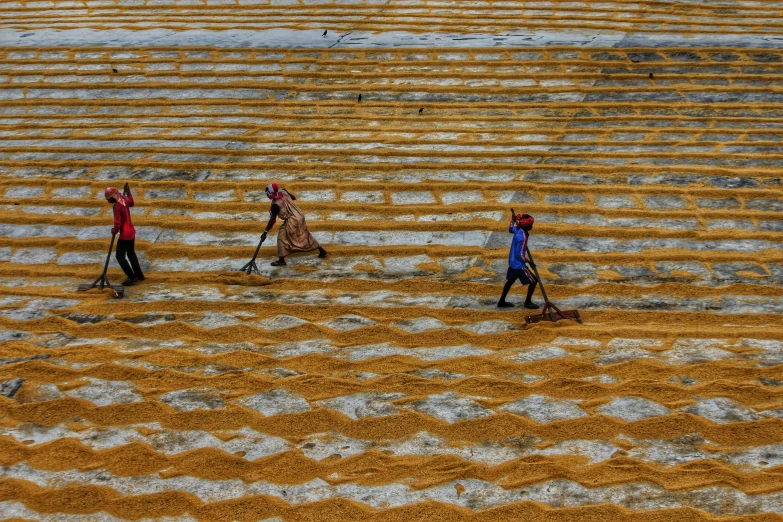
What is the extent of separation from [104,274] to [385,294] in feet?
9.93

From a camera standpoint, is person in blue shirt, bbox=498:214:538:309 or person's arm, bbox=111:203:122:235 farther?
person's arm, bbox=111:203:122:235

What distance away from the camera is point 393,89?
42.7ft

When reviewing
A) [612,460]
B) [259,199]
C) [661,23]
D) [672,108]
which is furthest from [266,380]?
[661,23]

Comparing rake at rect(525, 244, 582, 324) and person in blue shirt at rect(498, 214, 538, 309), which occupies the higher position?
person in blue shirt at rect(498, 214, 538, 309)

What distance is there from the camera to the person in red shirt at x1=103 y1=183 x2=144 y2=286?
8.79 m

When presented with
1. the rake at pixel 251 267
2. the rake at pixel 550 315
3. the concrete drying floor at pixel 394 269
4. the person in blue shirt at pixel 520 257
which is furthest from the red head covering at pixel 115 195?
the rake at pixel 550 315

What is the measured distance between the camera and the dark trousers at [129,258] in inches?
350

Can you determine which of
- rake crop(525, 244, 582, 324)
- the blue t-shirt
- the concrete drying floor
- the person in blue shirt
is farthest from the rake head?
the blue t-shirt

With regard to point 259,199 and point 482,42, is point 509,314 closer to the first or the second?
point 259,199

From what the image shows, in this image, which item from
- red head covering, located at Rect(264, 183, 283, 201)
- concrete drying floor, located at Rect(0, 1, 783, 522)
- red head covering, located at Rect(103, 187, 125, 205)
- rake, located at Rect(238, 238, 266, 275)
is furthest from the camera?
red head covering, located at Rect(264, 183, 283, 201)

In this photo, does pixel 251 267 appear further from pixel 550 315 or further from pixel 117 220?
pixel 550 315

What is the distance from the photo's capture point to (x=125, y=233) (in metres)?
8.83

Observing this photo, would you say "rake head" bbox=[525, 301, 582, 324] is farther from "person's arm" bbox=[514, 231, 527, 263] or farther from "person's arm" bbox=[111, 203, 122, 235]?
"person's arm" bbox=[111, 203, 122, 235]

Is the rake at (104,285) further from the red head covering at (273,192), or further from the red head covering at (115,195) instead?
the red head covering at (273,192)
